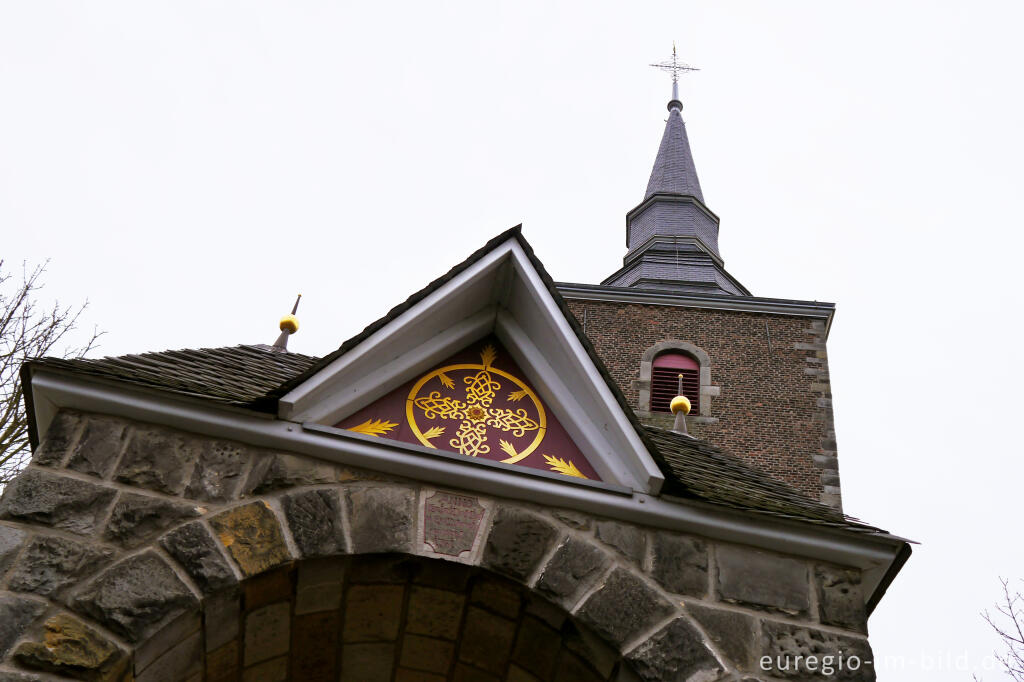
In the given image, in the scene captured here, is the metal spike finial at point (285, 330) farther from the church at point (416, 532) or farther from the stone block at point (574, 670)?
the stone block at point (574, 670)

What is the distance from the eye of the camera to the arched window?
22.3 meters

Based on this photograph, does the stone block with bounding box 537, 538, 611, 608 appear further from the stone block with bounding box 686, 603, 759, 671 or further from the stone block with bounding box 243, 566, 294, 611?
the stone block with bounding box 243, 566, 294, 611

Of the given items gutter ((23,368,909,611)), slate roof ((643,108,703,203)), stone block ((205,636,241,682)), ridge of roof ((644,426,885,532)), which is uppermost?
slate roof ((643,108,703,203))

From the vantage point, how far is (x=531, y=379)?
5988mm

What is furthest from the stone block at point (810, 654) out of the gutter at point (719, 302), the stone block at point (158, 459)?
the gutter at point (719, 302)

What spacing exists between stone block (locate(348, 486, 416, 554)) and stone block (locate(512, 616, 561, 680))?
679 millimetres

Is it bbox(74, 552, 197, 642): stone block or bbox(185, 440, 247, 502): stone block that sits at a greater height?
bbox(185, 440, 247, 502): stone block

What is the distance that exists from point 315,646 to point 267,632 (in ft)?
1.05

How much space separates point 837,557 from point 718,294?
20.3 m

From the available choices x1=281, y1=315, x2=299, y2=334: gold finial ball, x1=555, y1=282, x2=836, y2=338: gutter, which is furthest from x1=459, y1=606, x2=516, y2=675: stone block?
x1=555, y1=282, x2=836, y2=338: gutter

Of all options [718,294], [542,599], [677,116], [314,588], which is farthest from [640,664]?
[677,116]

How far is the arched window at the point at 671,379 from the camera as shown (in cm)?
2234

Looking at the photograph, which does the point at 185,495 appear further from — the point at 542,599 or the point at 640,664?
the point at 640,664

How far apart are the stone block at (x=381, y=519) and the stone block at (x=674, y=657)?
3.65 ft
